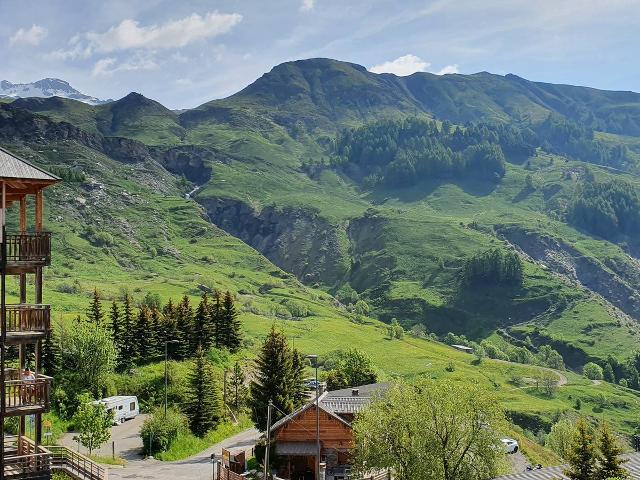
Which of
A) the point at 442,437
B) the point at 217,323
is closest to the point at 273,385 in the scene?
the point at 442,437

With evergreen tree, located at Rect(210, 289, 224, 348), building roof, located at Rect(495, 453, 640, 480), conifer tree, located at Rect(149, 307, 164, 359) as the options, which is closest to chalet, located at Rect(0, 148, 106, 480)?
building roof, located at Rect(495, 453, 640, 480)

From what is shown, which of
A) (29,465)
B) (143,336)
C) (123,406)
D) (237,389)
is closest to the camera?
(29,465)

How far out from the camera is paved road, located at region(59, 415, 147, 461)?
66438 mm

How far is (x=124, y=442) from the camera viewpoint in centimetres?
7162

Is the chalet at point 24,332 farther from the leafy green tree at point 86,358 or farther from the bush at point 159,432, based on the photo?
the leafy green tree at point 86,358

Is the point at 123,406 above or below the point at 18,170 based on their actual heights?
below

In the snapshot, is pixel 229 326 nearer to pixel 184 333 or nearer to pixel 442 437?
pixel 184 333

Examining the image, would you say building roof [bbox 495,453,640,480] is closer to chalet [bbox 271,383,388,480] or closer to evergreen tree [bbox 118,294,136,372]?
chalet [bbox 271,383,388,480]

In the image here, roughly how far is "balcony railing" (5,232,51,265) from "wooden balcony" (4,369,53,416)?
17.3 feet

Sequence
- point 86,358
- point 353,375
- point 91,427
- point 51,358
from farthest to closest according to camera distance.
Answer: point 353,375, point 86,358, point 51,358, point 91,427

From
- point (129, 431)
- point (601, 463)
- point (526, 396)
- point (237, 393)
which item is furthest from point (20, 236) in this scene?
point (526, 396)

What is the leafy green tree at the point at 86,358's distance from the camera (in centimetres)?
7931

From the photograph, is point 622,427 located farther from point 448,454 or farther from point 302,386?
point 448,454

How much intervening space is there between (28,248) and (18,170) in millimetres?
3540
